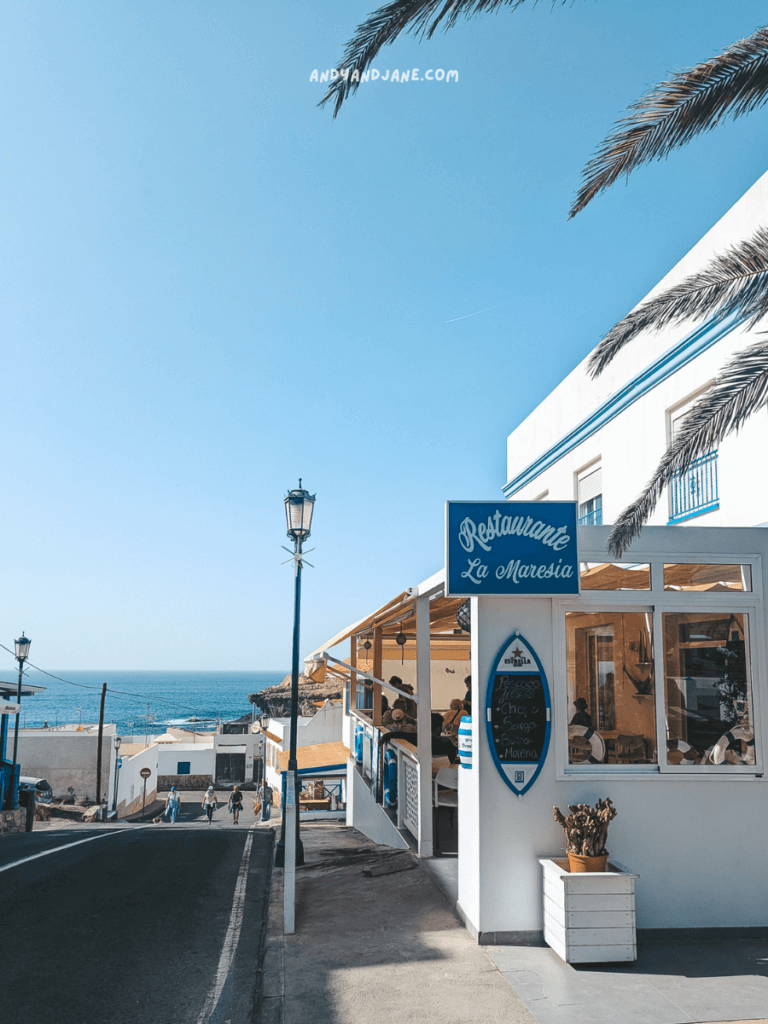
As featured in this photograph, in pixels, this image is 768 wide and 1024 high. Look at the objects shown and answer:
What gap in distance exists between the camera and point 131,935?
24.3ft

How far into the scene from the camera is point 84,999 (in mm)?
5793

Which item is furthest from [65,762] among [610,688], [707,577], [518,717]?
[707,577]

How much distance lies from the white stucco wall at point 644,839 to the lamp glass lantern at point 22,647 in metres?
19.2

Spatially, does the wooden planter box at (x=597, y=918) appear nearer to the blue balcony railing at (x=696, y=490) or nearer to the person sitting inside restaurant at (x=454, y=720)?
the blue balcony railing at (x=696, y=490)

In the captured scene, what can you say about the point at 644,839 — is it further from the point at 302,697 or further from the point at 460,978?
the point at 302,697

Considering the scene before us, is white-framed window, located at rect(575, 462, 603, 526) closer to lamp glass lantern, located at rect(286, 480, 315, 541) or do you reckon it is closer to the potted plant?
lamp glass lantern, located at rect(286, 480, 315, 541)

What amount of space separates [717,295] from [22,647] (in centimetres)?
2132

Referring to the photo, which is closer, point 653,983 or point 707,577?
point 653,983

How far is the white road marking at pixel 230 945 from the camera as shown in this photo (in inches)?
224

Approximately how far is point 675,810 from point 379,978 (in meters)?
2.86

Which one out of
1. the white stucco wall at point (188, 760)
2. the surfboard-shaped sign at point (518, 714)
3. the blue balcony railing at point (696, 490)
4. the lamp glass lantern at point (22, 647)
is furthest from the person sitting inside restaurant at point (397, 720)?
the white stucco wall at point (188, 760)

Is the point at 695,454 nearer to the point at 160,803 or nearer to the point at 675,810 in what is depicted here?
the point at 675,810

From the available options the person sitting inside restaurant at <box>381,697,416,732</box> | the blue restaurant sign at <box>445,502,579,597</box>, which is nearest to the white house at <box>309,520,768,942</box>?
the blue restaurant sign at <box>445,502,579,597</box>

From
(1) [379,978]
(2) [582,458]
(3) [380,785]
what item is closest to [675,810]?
(1) [379,978]
